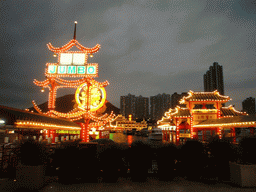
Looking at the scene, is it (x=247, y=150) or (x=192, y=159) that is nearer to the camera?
(x=247, y=150)

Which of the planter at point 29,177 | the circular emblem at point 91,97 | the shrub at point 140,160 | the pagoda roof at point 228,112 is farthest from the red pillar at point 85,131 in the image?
the pagoda roof at point 228,112

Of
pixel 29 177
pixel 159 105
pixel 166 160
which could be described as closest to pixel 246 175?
pixel 166 160

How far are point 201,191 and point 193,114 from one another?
20.8m

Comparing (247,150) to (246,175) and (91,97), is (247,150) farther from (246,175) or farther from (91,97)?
(91,97)

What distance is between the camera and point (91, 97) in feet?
71.4

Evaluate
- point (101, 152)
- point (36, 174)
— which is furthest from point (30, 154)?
point (101, 152)

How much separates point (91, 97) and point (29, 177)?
15694 mm

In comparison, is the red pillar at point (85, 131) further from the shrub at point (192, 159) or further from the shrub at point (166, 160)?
the shrub at point (192, 159)

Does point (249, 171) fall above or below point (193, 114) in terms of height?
below

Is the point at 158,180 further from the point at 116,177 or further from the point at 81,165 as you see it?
the point at 81,165

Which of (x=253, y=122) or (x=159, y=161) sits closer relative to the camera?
(x=159, y=161)

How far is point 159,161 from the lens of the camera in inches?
299

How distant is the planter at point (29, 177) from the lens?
621cm

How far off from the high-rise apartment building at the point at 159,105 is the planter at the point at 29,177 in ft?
549
